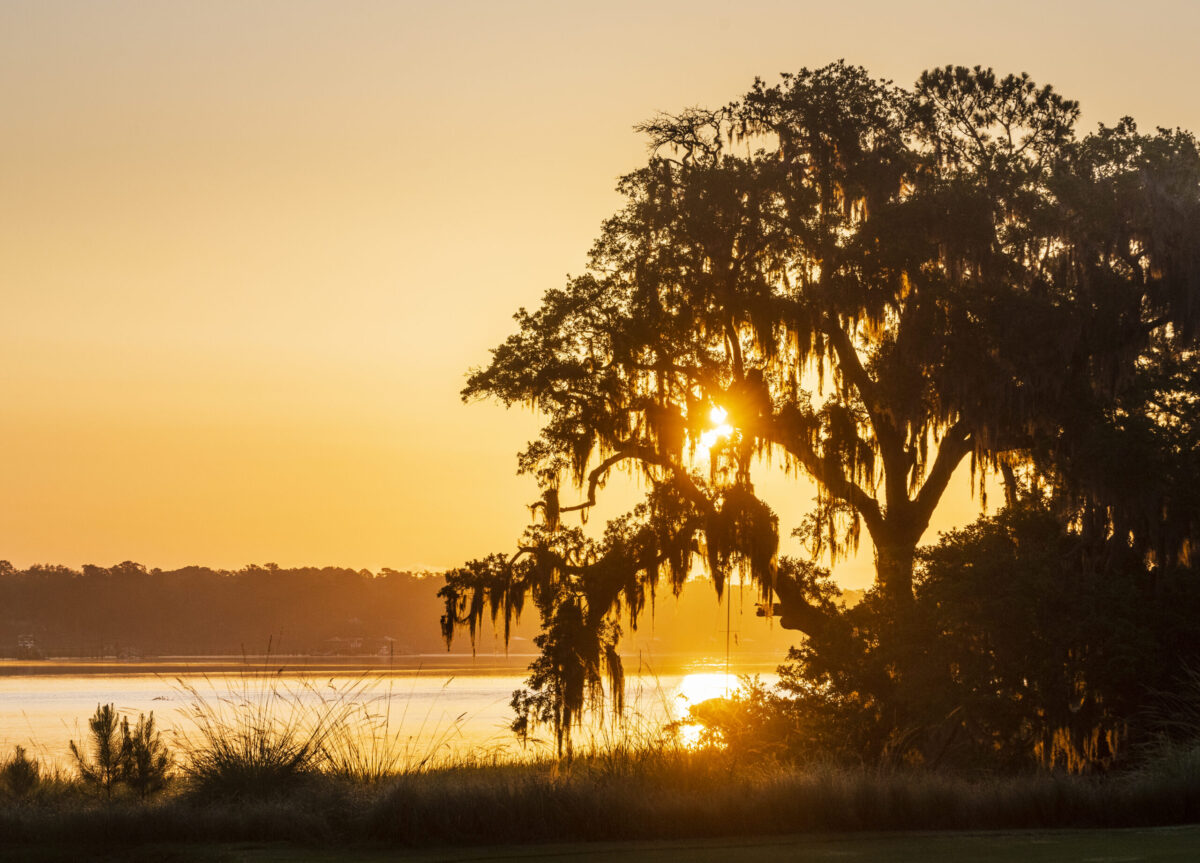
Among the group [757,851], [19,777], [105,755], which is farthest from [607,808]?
[19,777]

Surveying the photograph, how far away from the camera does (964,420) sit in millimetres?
23406

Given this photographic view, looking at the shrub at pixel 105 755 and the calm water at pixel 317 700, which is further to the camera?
the shrub at pixel 105 755

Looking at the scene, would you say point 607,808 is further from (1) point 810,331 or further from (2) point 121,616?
(2) point 121,616

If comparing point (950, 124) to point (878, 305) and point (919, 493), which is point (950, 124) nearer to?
point (878, 305)

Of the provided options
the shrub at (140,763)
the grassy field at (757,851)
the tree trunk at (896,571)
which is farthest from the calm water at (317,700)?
the tree trunk at (896,571)

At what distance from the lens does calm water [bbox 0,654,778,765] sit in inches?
625

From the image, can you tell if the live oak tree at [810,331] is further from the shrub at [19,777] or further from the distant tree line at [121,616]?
the distant tree line at [121,616]

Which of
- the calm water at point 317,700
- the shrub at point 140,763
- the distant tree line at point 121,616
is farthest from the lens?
the distant tree line at point 121,616

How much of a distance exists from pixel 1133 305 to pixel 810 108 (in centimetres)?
698

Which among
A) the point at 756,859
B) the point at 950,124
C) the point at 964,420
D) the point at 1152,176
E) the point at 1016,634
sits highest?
the point at 950,124

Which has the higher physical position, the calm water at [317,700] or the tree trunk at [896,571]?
the tree trunk at [896,571]

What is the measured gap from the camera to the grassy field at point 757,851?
392 inches

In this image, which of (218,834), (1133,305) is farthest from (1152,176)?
(218,834)

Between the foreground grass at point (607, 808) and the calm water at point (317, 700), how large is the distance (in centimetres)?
137
